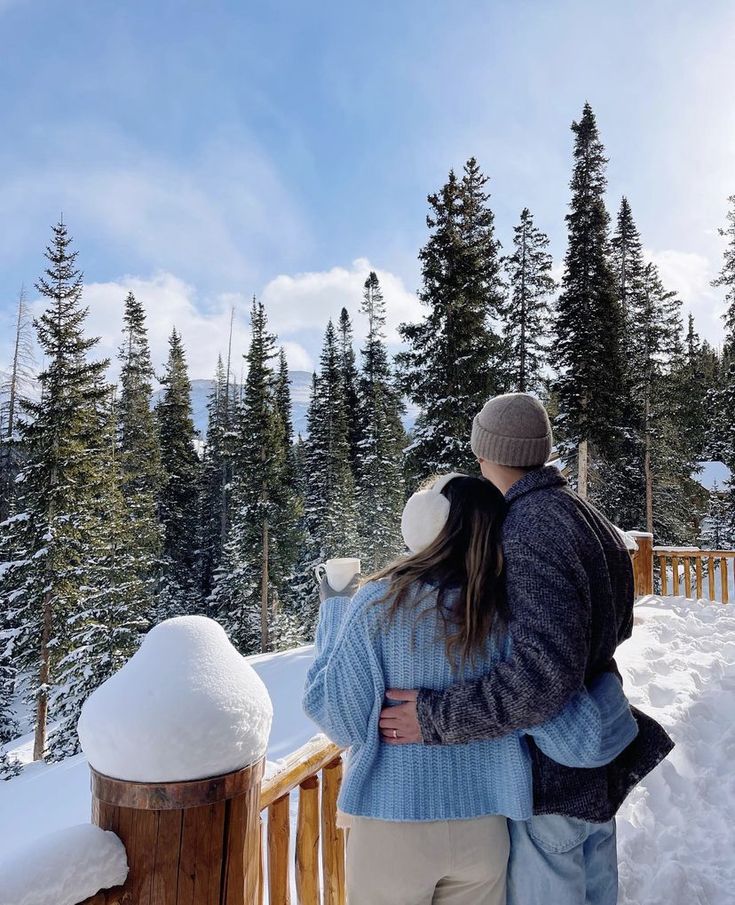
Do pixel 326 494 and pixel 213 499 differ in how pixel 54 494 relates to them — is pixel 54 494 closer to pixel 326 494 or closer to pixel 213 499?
pixel 326 494

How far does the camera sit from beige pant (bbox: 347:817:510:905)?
1.40 metres

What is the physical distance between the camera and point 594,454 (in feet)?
57.3

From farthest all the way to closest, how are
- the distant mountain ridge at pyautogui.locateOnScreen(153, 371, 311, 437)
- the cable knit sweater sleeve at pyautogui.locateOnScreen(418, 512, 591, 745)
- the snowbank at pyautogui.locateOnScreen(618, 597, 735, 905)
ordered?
the distant mountain ridge at pyautogui.locateOnScreen(153, 371, 311, 437) < the snowbank at pyautogui.locateOnScreen(618, 597, 735, 905) < the cable knit sweater sleeve at pyautogui.locateOnScreen(418, 512, 591, 745)

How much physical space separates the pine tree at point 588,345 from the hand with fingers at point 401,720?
16334 mm

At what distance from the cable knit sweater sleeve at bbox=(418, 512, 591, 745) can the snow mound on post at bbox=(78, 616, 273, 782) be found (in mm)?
455

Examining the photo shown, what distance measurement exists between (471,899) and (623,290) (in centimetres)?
2271

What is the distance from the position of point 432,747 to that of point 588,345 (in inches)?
678

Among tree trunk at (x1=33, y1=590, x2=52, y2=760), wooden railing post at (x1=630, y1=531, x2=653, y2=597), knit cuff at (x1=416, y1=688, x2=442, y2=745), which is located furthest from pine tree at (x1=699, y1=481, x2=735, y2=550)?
knit cuff at (x1=416, y1=688, x2=442, y2=745)

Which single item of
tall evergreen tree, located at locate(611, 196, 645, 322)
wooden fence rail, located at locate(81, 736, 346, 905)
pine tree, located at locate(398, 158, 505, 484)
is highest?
tall evergreen tree, located at locate(611, 196, 645, 322)

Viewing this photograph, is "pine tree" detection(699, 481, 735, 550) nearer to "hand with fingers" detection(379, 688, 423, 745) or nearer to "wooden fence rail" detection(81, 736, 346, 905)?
"hand with fingers" detection(379, 688, 423, 745)

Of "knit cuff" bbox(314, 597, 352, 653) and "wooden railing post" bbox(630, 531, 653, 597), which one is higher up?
"knit cuff" bbox(314, 597, 352, 653)

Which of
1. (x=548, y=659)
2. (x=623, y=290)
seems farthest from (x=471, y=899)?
(x=623, y=290)

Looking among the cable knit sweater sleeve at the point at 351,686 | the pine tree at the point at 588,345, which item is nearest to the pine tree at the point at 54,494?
the pine tree at the point at 588,345

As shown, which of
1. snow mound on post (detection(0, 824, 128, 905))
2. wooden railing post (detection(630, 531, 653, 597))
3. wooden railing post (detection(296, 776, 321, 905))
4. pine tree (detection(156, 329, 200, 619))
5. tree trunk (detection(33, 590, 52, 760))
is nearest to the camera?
snow mound on post (detection(0, 824, 128, 905))
